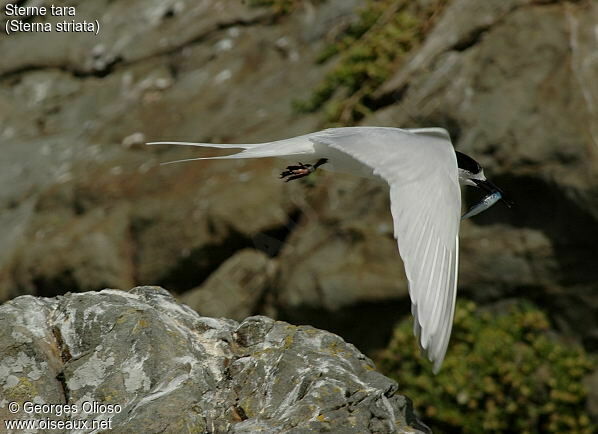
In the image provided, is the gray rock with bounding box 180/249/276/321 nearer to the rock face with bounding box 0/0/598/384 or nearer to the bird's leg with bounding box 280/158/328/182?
the rock face with bounding box 0/0/598/384

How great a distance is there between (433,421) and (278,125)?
2853 millimetres

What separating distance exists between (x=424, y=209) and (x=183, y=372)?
3.48ft

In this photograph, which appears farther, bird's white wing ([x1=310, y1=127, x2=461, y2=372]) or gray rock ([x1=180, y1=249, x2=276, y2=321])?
gray rock ([x1=180, y1=249, x2=276, y2=321])

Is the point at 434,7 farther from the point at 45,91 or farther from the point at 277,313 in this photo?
the point at 45,91

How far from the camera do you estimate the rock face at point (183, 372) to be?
123 inches

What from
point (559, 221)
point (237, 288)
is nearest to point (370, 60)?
point (237, 288)

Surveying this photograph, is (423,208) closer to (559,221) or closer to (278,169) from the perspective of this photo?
(559,221)

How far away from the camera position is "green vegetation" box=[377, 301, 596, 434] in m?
6.09

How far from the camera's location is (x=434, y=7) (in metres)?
7.64

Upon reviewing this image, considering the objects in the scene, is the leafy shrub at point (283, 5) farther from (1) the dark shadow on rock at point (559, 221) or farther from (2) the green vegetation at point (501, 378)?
(2) the green vegetation at point (501, 378)

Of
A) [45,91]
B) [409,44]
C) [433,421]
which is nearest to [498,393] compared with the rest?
[433,421]

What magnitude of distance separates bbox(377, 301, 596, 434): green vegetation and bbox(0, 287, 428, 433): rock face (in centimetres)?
294

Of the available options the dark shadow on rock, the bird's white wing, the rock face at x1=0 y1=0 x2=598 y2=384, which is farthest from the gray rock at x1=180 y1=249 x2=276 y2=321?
the bird's white wing

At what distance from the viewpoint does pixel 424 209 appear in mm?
3475
